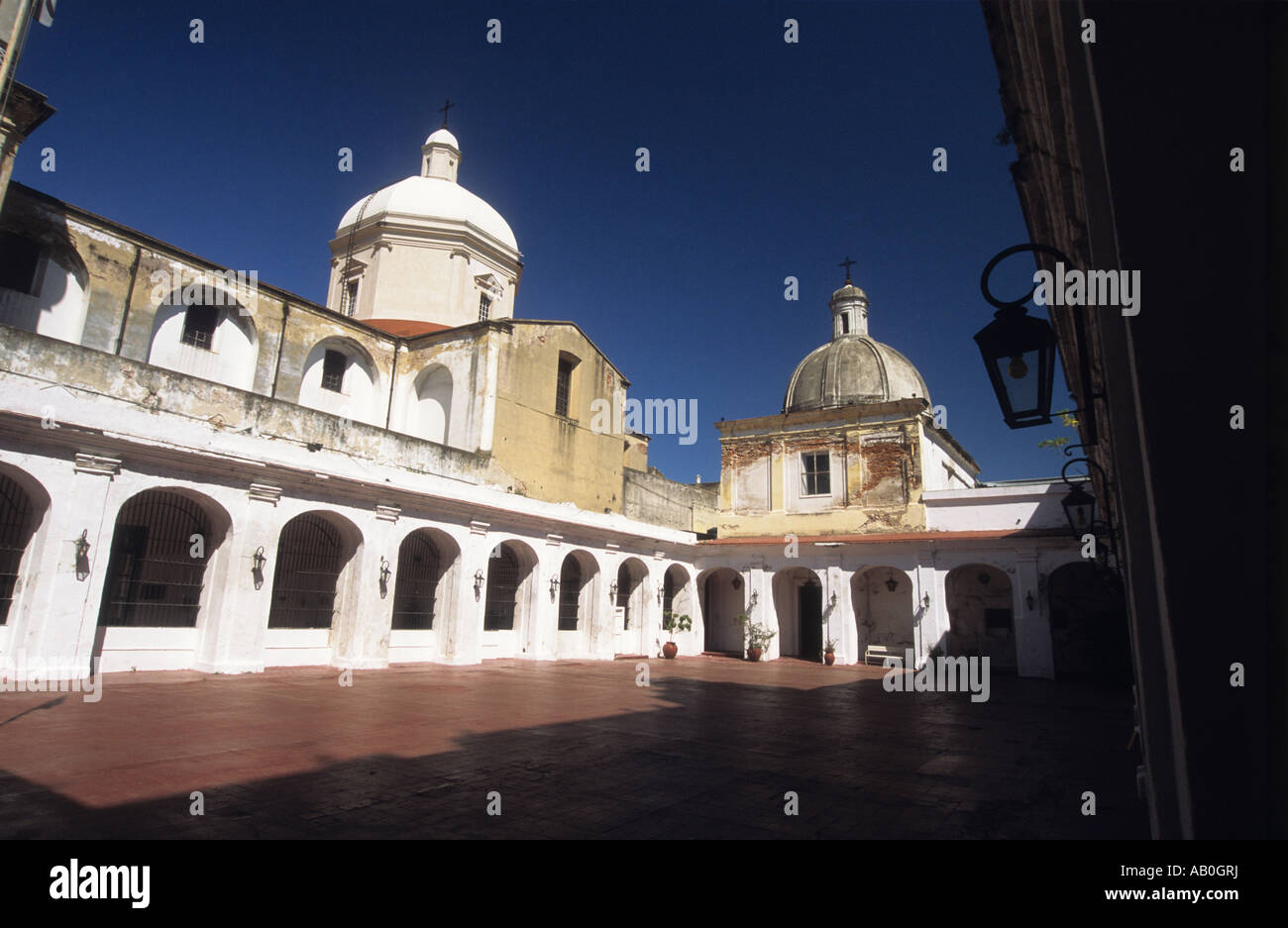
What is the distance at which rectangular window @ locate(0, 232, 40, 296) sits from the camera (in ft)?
43.0

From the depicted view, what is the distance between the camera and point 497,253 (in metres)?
25.4

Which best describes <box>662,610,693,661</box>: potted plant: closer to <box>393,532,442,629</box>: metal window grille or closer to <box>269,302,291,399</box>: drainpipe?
<box>393,532,442,629</box>: metal window grille

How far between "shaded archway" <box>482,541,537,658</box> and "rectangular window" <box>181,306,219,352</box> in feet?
27.4

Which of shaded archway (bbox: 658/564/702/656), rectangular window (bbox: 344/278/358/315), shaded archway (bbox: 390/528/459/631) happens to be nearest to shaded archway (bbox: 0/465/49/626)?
shaded archway (bbox: 390/528/459/631)

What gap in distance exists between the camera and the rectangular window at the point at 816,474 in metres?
25.6

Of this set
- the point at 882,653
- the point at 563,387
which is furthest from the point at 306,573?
the point at 882,653

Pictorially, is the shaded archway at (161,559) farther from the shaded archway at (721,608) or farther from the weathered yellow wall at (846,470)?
the weathered yellow wall at (846,470)

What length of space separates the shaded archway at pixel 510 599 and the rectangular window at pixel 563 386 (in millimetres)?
4510

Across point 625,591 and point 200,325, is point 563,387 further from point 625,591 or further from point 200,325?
point 200,325

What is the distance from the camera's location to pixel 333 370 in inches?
758

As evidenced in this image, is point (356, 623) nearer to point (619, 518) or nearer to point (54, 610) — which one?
point (54, 610)

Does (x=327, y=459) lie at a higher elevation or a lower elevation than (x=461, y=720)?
higher
